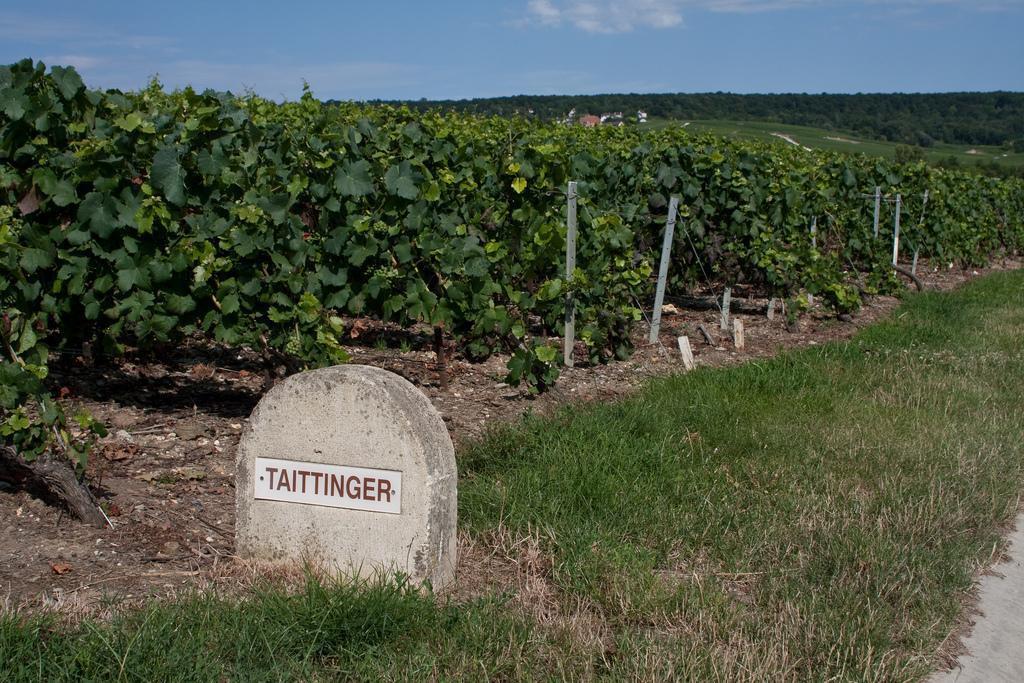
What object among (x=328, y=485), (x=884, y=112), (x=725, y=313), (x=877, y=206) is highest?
(x=884, y=112)

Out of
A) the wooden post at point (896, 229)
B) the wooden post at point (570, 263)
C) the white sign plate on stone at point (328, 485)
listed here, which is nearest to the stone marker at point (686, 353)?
the wooden post at point (570, 263)

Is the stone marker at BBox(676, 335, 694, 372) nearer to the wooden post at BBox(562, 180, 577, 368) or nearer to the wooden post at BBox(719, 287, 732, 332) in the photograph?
the wooden post at BBox(562, 180, 577, 368)

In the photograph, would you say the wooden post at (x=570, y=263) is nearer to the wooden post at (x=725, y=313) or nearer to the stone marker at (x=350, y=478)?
the wooden post at (x=725, y=313)

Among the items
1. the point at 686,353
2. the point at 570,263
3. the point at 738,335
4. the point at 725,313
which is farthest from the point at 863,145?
the point at 570,263

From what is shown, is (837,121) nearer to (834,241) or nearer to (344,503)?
(834,241)

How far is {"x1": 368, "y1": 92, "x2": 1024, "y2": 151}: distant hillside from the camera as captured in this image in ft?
232

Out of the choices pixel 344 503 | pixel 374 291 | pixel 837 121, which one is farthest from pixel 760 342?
pixel 837 121

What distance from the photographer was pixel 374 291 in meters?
6.32

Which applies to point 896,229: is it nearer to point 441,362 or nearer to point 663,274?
point 663,274

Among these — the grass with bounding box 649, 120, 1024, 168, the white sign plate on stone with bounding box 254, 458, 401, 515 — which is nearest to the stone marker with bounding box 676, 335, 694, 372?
the white sign plate on stone with bounding box 254, 458, 401, 515

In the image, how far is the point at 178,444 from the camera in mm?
5246

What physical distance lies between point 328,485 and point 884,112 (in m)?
92.9

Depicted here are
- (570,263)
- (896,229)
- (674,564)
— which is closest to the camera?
(674,564)

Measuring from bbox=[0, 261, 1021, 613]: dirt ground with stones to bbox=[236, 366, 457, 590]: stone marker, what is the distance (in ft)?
0.74
